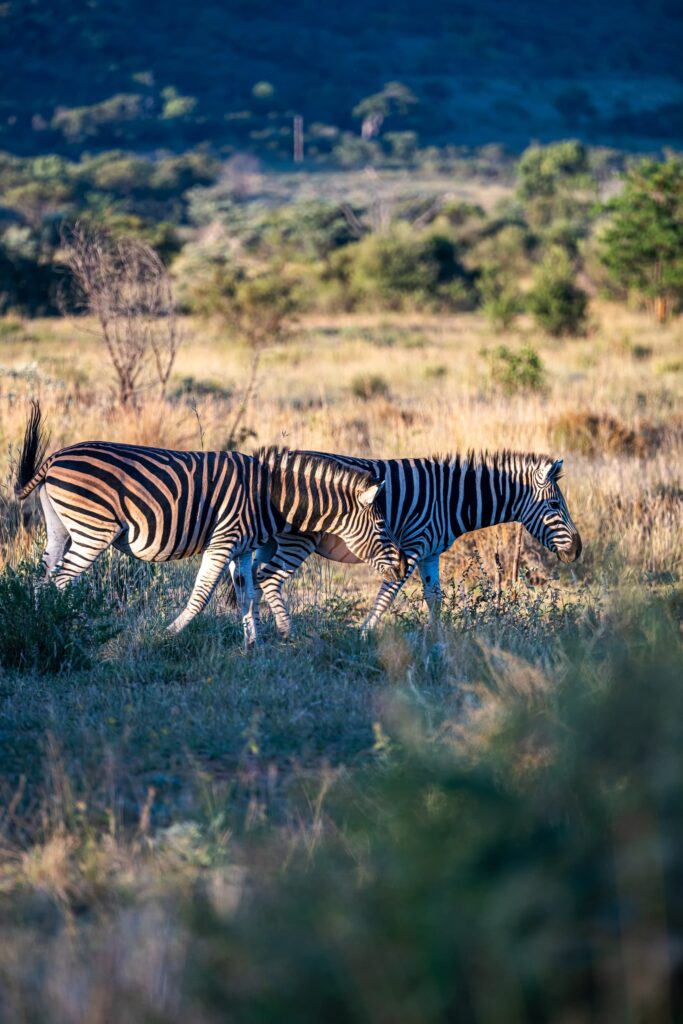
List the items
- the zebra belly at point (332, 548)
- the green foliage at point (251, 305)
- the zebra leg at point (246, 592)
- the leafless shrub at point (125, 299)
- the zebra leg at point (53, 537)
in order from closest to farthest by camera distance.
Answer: the zebra leg at point (246, 592)
the zebra leg at point (53, 537)
the zebra belly at point (332, 548)
the leafless shrub at point (125, 299)
the green foliage at point (251, 305)

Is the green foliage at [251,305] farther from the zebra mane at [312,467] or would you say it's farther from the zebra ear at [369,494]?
the zebra ear at [369,494]

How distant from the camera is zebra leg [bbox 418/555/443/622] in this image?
7.13m

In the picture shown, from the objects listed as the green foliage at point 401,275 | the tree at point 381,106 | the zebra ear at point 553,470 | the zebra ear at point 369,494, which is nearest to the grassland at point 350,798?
the zebra ear at point 369,494

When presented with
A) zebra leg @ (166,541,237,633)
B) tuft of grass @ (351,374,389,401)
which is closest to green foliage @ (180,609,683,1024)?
zebra leg @ (166,541,237,633)

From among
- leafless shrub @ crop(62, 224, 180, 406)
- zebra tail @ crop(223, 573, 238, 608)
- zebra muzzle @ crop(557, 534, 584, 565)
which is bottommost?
zebra tail @ crop(223, 573, 238, 608)

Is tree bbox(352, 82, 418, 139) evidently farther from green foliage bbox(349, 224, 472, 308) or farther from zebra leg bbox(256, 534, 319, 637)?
zebra leg bbox(256, 534, 319, 637)

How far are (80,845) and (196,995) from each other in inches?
50.2

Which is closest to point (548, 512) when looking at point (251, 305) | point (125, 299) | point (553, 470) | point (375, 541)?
point (553, 470)

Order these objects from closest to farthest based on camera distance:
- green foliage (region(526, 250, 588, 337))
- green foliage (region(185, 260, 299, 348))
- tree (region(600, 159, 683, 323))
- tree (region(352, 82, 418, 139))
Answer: green foliage (region(185, 260, 299, 348))
green foliage (region(526, 250, 588, 337))
tree (region(600, 159, 683, 323))
tree (region(352, 82, 418, 139))

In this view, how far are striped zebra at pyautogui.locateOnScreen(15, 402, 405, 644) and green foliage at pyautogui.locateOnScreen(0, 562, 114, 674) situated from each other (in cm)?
33

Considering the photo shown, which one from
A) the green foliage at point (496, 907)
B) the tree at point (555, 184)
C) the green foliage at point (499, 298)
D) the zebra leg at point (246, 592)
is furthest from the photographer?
the tree at point (555, 184)

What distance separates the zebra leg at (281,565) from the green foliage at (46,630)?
52.3 inches

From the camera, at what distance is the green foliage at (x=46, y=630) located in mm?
5777

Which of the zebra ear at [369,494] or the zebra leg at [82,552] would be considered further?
the zebra ear at [369,494]
